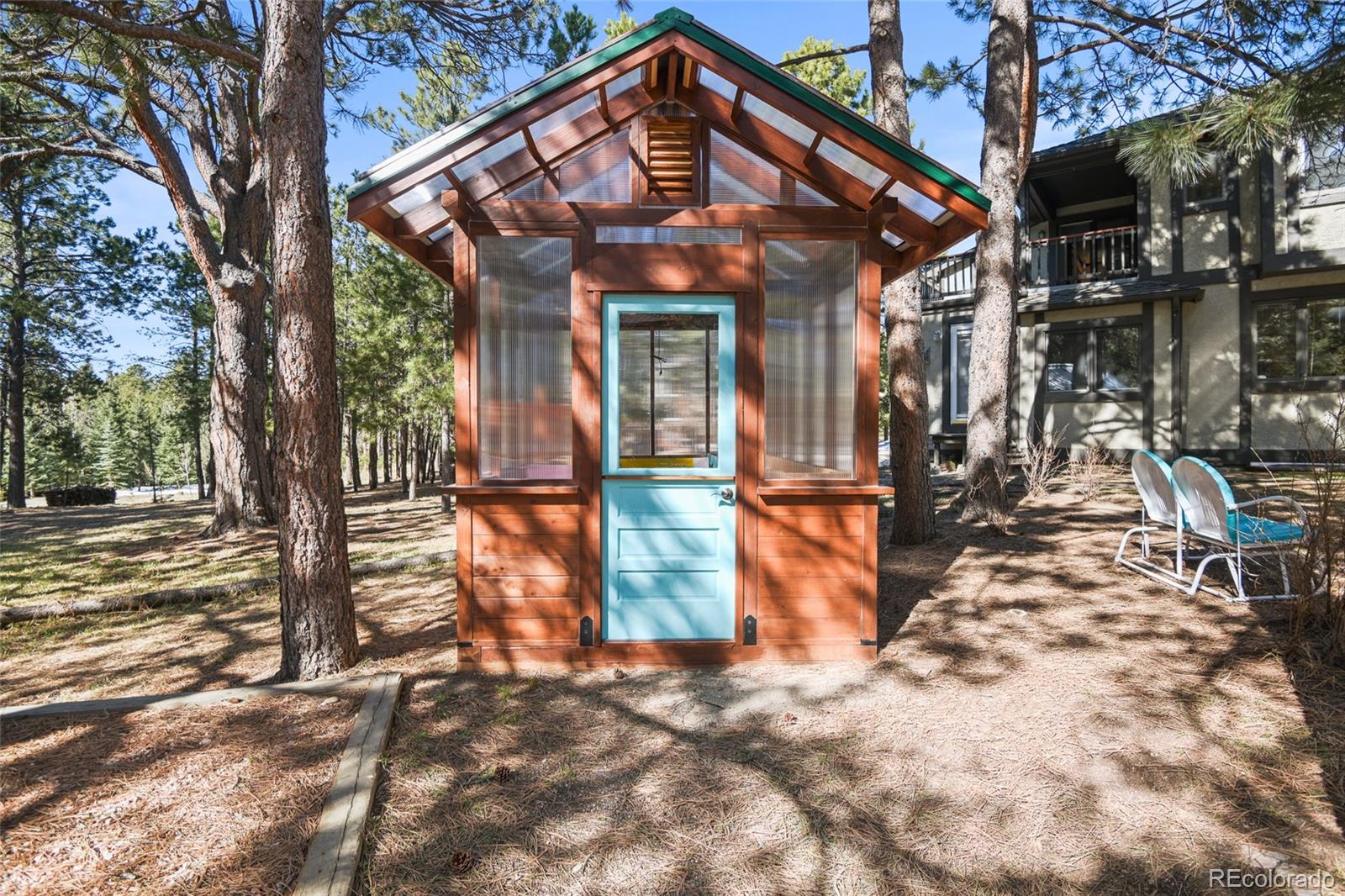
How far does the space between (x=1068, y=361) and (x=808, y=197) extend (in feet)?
40.2

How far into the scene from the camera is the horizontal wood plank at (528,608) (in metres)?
3.81

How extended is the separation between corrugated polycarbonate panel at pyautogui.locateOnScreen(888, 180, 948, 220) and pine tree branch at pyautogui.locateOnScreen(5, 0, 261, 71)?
5.79m

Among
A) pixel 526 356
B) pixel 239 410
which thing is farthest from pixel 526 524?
pixel 239 410

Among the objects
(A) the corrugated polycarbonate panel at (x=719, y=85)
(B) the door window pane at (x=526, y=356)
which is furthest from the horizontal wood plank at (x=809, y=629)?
(A) the corrugated polycarbonate panel at (x=719, y=85)

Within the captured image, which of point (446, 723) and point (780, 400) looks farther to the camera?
point (780, 400)

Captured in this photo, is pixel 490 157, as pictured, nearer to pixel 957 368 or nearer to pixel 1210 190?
pixel 957 368

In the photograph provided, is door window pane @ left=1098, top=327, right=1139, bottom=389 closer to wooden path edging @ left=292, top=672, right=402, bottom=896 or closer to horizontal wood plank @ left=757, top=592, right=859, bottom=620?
horizontal wood plank @ left=757, top=592, right=859, bottom=620

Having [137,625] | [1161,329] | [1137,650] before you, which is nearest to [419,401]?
[137,625]

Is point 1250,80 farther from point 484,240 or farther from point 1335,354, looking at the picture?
point 1335,354

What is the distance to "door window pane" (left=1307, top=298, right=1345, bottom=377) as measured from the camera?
10633 millimetres

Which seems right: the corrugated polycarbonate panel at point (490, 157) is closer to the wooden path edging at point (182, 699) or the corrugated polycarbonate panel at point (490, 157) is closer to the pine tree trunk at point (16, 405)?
the wooden path edging at point (182, 699)

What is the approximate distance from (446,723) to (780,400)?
2.53 m

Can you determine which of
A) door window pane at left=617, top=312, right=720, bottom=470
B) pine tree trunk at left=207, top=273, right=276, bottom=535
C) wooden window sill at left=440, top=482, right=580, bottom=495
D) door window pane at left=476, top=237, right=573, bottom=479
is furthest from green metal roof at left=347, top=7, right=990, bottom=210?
pine tree trunk at left=207, top=273, right=276, bottom=535

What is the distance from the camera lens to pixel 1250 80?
220 inches
